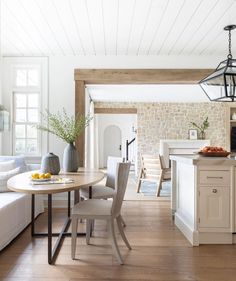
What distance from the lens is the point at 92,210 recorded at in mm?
Result: 2496

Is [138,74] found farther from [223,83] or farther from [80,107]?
[223,83]

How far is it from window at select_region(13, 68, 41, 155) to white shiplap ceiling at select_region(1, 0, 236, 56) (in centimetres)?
37

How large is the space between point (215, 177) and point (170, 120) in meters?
5.72

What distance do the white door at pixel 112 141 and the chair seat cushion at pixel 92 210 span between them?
949 cm

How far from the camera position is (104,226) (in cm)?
346

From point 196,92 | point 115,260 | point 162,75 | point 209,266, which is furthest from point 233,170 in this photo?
point 196,92

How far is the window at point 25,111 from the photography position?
452 cm

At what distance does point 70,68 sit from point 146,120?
4380mm

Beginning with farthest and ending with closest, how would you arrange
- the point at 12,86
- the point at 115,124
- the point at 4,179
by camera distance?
the point at 115,124, the point at 12,86, the point at 4,179

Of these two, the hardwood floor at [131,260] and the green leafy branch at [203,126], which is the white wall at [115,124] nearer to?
the green leafy branch at [203,126]

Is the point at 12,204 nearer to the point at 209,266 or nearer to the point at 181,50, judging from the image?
the point at 209,266

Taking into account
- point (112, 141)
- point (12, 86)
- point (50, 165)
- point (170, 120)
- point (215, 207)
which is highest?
point (12, 86)

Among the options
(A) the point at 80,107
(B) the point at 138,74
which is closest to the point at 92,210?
(A) the point at 80,107

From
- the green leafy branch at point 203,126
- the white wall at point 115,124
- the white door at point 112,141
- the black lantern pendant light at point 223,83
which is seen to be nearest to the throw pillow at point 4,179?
the black lantern pendant light at point 223,83
